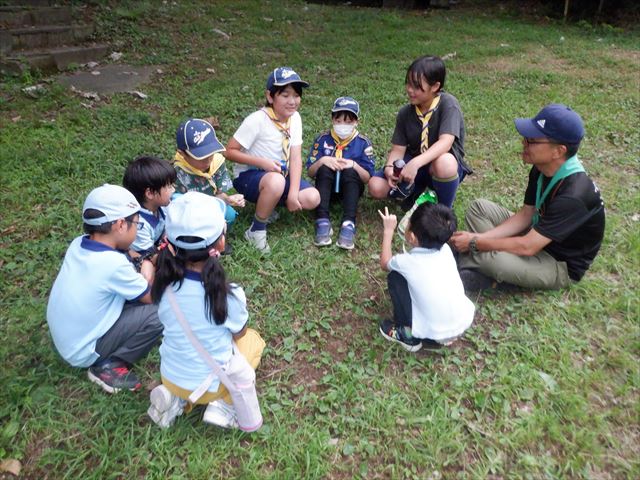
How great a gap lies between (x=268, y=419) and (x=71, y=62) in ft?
22.6

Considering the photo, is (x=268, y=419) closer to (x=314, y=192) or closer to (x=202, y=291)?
(x=202, y=291)

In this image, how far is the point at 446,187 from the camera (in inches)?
140

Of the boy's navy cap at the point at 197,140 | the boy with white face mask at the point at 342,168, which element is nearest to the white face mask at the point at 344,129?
the boy with white face mask at the point at 342,168

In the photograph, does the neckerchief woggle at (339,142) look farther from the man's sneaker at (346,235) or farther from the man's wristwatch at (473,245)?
the man's wristwatch at (473,245)

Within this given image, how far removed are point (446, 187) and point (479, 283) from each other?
32.8 inches

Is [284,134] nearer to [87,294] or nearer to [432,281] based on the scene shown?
[432,281]

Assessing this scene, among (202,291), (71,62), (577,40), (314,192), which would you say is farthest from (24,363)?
(577,40)

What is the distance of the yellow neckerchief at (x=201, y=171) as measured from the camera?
3.29m

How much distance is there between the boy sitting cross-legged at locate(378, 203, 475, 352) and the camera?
2.46 metres

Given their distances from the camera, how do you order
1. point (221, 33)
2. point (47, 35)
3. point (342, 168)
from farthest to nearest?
1. point (221, 33)
2. point (47, 35)
3. point (342, 168)

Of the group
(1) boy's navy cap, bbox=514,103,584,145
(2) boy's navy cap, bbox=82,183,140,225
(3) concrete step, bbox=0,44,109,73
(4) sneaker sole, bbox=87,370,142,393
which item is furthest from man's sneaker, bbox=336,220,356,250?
(3) concrete step, bbox=0,44,109,73

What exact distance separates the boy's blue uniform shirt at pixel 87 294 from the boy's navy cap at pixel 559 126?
2386 mm

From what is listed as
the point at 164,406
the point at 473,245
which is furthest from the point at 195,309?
the point at 473,245

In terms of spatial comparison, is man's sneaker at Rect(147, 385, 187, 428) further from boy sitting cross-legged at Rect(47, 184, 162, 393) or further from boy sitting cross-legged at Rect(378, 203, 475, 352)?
boy sitting cross-legged at Rect(378, 203, 475, 352)
